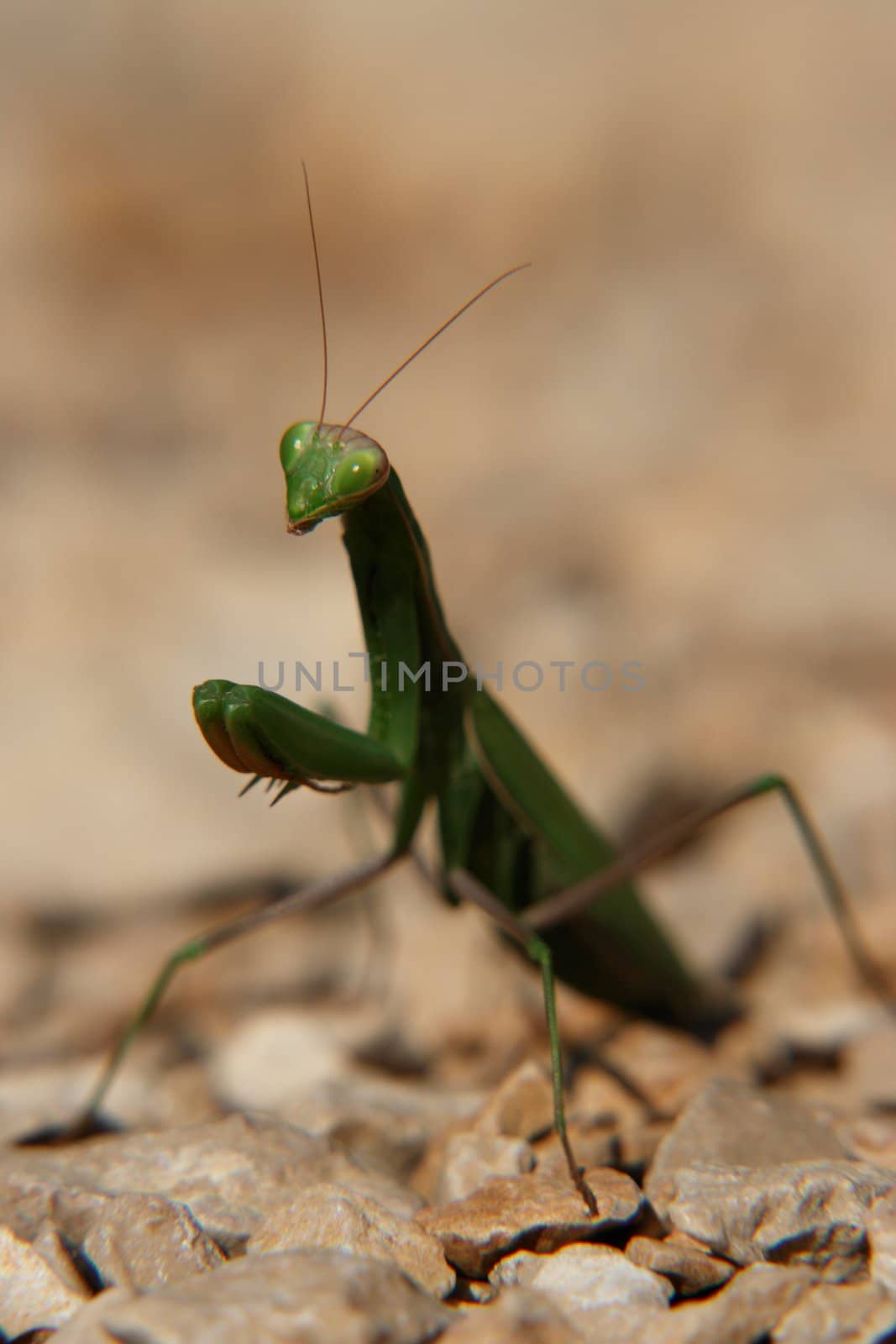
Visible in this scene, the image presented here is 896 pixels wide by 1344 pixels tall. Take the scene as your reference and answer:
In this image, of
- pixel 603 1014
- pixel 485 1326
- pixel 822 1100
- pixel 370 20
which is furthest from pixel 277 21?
pixel 485 1326

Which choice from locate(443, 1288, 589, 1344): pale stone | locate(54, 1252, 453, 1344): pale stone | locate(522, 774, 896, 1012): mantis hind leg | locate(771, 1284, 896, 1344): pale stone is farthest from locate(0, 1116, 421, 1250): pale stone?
locate(522, 774, 896, 1012): mantis hind leg

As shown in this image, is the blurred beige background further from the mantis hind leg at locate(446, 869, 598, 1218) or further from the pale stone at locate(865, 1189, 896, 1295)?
the pale stone at locate(865, 1189, 896, 1295)

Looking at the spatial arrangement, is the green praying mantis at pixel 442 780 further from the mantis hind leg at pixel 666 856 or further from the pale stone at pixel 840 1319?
the pale stone at pixel 840 1319

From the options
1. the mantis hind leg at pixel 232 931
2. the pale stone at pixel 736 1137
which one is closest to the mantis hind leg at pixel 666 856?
the mantis hind leg at pixel 232 931

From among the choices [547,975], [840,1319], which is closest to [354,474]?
[547,975]

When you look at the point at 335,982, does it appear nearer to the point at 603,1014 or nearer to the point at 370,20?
the point at 603,1014
